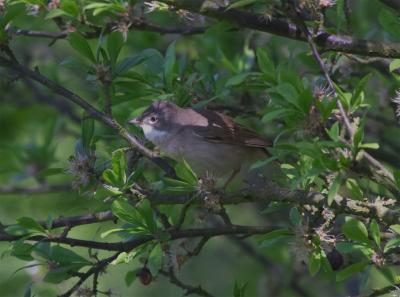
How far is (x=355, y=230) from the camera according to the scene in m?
3.20

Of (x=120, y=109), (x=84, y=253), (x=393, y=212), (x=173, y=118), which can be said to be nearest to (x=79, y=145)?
(x=120, y=109)

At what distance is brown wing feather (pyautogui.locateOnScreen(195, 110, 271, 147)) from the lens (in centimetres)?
534

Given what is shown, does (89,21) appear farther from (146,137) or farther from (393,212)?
(393,212)

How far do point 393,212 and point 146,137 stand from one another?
80.1 inches

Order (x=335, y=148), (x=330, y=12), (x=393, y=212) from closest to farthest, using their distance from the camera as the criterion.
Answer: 1. (x=335, y=148)
2. (x=393, y=212)
3. (x=330, y=12)

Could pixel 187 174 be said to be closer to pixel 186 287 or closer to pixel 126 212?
pixel 126 212

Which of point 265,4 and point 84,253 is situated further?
point 84,253

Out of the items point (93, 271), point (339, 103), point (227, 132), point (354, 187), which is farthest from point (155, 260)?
point (227, 132)

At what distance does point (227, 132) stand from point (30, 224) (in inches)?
82.7

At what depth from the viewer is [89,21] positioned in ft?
14.8

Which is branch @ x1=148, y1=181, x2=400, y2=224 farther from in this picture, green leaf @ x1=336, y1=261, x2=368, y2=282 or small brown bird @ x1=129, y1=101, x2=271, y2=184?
small brown bird @ x1=129, y1=101, x2=271, y2=184

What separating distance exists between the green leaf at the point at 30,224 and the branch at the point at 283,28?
1242 millimetres

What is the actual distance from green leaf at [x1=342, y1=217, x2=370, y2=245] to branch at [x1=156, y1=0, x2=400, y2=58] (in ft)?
2.44

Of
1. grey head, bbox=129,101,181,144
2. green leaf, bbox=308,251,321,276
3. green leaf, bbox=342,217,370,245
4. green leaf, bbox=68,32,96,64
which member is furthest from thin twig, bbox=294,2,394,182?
grey head, bbox=129,101,181,144
